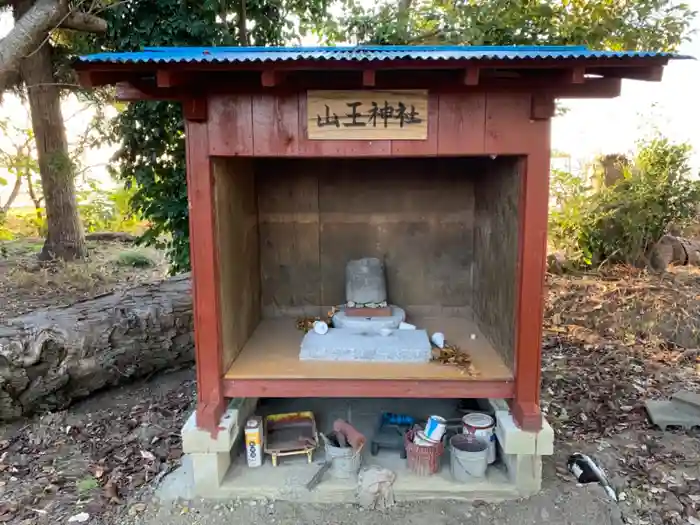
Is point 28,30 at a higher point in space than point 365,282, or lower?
higher

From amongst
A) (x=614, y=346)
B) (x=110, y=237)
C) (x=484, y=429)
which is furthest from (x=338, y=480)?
(x=110, y=237)

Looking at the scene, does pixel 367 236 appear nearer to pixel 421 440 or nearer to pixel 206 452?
pixel 421 440

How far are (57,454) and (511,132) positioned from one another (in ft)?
13.2

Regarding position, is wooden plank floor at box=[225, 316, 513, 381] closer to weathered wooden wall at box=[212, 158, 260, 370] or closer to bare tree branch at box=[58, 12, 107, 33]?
weathered wooden wall at box=[212, 158, 260, 370]

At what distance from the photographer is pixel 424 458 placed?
12.2 ft

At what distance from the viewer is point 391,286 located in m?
5.09

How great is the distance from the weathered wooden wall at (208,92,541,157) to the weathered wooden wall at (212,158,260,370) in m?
0.32

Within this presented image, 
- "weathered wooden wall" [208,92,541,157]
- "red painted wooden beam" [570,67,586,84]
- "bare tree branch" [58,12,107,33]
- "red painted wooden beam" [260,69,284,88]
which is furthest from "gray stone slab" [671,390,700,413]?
"bare tree branch" [58,12,107,33]

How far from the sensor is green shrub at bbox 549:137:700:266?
28.3 ft

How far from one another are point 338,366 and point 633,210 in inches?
271

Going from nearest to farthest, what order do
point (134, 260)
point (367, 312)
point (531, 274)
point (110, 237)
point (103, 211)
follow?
1. point (531, 274)
2. point (367, 312)
3. point (134, 260)
4. point (110, 237)
5. point (103, 211)

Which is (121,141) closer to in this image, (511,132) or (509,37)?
(509,37)

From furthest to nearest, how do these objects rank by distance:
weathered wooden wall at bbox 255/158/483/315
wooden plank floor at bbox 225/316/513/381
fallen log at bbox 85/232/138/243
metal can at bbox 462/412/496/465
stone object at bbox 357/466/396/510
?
fallen log at bbox 85/232/138/243
weathered wooden wall at bbox 255/158/483/315
metal can at bbox 462/412/496/465
wooden plank floor at bbox 225/316/513/381
stone object at bbox 357/466/396/510

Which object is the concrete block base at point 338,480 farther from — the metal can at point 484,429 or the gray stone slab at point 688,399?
the gray stone slab at point 688,399
